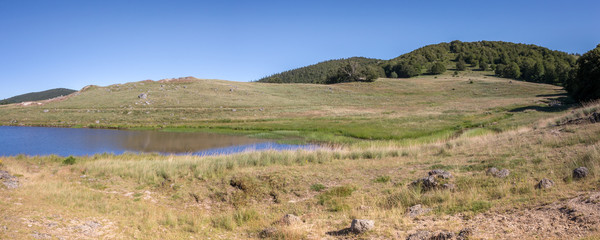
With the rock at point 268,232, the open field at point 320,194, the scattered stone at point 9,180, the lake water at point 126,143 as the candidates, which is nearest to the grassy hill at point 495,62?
the lake water at point 126,143

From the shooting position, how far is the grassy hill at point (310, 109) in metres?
35.4

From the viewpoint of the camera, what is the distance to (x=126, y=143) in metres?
29.7

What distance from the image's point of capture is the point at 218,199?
1188cm

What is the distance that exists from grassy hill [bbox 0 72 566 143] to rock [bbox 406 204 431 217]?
18927 millimetres

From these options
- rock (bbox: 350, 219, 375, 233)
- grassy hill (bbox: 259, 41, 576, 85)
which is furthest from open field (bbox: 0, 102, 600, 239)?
grassy hill (bbox: 259, 41, 576, 85)

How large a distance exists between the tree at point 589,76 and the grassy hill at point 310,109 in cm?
468

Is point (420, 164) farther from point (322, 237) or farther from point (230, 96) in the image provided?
point (230, 96)

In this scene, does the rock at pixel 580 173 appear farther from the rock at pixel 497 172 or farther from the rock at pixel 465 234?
the rock at pixel 465 234

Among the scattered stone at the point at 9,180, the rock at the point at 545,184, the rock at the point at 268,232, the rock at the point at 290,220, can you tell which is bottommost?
the rock at the point at 268,232

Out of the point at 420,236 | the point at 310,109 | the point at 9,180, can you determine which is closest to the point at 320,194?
the point at 420,236

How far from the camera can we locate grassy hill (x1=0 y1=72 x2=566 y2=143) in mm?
35375

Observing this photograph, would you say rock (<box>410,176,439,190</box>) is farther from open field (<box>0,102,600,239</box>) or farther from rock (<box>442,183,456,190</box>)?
open field (<box>0,102,600,239</box>)

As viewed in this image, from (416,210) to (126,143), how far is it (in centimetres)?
2840

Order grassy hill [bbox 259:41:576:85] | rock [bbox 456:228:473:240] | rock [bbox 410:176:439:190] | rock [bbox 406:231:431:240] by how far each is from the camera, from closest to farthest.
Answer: rock [bbox 456:228:473:240], rock [bbox 406:231:431:240], rock [bbox 410:176:439:190], grassy hill [bbox 259:41:576:85]
